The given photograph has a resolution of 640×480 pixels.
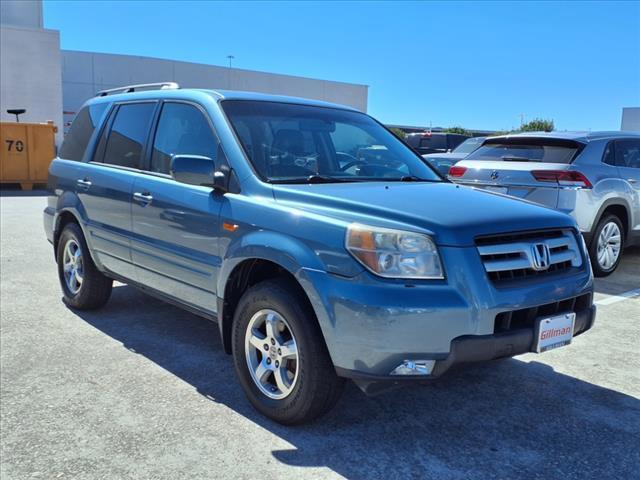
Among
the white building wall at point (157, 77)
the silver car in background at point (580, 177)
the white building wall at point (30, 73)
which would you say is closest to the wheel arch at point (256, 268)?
the silver car in background at point (580, 177)

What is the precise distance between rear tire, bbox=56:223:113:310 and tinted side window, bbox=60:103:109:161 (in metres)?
0.69

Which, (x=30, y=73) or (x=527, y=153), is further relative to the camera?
(x=30, y=73)

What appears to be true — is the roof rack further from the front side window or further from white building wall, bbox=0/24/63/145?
white building wall, bbox=0/24/63/145

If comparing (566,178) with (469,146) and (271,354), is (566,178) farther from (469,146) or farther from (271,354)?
(469,146)

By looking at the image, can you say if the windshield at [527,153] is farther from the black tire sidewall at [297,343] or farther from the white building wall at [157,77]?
the white building wall at [157,77]

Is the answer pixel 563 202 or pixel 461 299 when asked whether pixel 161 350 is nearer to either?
pixel 461 299

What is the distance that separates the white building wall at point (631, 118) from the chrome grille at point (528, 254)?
1652 inches

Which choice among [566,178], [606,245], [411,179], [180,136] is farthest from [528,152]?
[180,136]

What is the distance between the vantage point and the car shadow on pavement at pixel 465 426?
9.43 feet

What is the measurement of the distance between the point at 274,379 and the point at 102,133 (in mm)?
2956

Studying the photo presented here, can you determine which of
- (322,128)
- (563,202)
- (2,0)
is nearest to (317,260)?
(322,128)

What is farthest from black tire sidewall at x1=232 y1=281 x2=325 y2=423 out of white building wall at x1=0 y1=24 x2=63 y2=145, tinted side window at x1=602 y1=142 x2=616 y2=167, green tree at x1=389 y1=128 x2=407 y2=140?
white building wall at x1=0 y1=24 x2=63 y2=145

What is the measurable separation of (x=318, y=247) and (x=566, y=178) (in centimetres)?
464

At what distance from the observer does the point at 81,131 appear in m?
5.52
